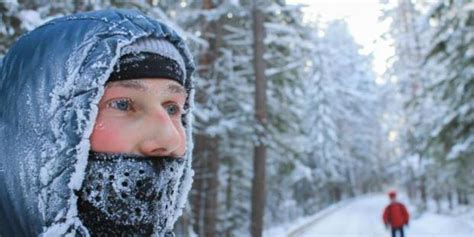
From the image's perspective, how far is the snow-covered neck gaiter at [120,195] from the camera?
4.49ft

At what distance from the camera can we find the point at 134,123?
138 cm

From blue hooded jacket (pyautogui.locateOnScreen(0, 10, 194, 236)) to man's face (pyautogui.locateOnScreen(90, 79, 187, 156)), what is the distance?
5cm

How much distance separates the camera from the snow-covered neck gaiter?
1.37 meters

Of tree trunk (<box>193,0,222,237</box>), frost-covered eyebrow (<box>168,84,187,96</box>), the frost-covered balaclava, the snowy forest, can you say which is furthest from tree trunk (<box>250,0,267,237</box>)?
the frost-covered balaclava

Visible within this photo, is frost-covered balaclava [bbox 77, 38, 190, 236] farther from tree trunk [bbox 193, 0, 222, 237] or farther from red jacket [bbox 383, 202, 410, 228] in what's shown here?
red jacket [bbox 383, 202, 410, 228]

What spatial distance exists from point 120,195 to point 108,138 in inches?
5.9

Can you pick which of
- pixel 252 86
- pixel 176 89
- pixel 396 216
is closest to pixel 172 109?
pixel 176 89

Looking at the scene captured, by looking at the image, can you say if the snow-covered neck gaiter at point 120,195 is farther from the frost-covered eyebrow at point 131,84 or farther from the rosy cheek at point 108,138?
the frost-covered eyebrow at point 131,84

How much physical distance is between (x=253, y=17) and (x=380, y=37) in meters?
9.99

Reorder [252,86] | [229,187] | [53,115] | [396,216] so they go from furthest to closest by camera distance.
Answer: [229,187] < [252,86] < [396,216] < [53,115]

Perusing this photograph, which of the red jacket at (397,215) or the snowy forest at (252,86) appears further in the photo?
the red jacket at (397,215)

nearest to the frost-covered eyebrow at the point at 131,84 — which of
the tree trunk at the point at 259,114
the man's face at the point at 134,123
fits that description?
the man's face at the point at 134,123

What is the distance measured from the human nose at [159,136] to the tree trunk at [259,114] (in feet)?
43.0

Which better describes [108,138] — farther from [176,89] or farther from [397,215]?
[397,215]
